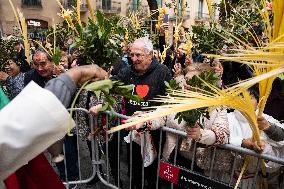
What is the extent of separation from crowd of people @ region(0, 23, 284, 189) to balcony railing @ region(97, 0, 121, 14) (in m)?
25.9

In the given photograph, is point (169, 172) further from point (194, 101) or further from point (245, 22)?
point (245, 22)

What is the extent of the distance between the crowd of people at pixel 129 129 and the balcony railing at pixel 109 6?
25916 millimetres

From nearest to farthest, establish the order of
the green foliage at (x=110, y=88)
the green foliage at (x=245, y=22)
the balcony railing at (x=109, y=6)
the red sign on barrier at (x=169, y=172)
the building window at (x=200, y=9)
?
the green foliage at (x=110, y=88) → the red sign on barrier at (x=169, y=172) → the green foliage at (x=245, y=22) → the balcony railing at (x=109, y=6) → the building window at (x=200, y=9)

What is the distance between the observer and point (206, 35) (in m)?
4.05

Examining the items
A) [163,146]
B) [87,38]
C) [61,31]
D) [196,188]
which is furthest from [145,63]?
[61,31]

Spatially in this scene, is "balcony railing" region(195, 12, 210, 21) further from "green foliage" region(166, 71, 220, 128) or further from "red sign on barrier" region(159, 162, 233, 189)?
"green foliage" region(166, 71, 220, 128)

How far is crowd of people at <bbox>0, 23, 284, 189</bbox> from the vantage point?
1134 millimetres

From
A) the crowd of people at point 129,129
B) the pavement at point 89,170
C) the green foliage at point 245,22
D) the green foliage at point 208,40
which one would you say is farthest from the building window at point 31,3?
the green foliage at point 208,40

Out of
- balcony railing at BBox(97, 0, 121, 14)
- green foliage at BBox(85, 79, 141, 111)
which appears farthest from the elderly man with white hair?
balcony railing at BBox(97, 0, 121, 14)

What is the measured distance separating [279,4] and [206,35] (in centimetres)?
270

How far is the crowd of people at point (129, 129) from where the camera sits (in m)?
1.13

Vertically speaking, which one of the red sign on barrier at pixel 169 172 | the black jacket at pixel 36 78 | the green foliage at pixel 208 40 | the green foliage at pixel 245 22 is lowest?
the red sign on barrier at pixel 169 172

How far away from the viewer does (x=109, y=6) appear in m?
30.8

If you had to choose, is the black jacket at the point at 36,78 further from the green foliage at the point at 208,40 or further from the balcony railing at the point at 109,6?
the balcony railing at the point at 109,6
